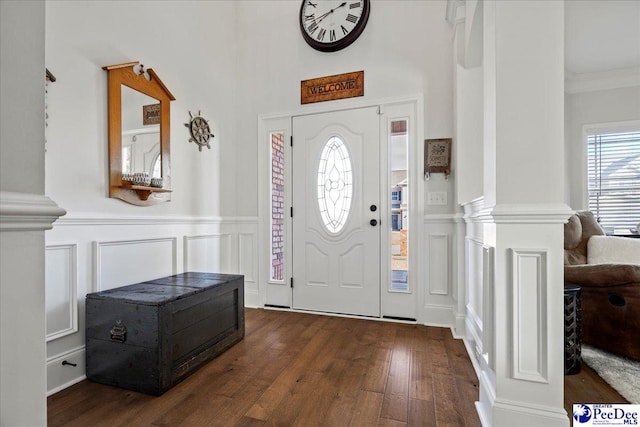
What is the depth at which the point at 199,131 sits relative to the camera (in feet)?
9.51

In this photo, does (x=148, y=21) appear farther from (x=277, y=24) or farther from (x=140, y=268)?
(x=140, y=268)

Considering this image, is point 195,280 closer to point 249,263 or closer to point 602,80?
point 249,263

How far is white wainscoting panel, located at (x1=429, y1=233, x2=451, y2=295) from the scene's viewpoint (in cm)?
271

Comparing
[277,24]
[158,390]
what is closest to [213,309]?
[158,390]

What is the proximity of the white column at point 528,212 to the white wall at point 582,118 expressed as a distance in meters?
3.40

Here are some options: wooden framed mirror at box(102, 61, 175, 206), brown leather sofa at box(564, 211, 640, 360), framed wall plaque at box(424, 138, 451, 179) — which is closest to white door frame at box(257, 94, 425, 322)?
framed wall plaque at box(424, 138, 451, 179)

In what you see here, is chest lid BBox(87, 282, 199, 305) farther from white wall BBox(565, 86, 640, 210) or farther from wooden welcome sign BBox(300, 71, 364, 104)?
white wall BBox(565, 86, 640, 210)

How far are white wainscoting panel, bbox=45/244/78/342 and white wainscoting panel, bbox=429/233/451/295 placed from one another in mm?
2561

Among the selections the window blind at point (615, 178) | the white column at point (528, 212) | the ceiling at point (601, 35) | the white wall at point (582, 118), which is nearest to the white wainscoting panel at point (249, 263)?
Result: the white column at point (528, 212)

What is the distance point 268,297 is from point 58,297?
1.85 meters

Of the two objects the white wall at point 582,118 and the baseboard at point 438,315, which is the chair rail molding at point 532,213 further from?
the white wall at point 582,118

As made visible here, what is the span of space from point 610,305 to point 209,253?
3.12 m

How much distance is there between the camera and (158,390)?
164 cm

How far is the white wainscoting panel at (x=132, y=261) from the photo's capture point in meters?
1.98
